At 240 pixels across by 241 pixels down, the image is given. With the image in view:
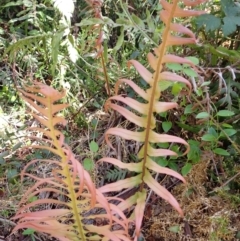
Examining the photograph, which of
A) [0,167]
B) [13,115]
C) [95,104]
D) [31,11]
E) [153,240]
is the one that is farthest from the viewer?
[31,11]

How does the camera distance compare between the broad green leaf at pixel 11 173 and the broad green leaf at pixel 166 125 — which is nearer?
the broad green leaf at pixel 166 125

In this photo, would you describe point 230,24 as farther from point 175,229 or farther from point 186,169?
point 175,229

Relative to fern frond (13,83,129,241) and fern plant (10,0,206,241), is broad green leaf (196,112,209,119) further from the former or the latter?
fern frond (13,83,129,241)

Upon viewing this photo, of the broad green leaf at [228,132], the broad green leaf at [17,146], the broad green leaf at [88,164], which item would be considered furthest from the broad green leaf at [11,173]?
the broad green leaf at [228,132]

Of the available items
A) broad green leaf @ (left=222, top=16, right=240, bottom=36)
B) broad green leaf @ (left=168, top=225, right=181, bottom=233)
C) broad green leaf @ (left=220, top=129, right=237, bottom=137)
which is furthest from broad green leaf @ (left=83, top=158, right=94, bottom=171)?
broad green leaf @ (left=222, top=16, right=240, bottom=36)

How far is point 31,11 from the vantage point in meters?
2.13

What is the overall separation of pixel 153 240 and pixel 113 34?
1051 millimetres

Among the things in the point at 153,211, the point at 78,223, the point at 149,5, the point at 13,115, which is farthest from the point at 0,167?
the point at 149,5

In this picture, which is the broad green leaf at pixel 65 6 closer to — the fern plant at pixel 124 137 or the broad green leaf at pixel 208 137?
the broad green leaf at pixel 208 137

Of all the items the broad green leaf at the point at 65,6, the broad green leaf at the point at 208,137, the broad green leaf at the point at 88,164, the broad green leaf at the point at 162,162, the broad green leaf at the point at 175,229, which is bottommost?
the broad green leaf at the point at 175,229

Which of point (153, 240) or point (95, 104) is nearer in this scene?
point (153, 240)

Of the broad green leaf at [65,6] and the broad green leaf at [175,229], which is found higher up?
the broad green leaf at [65,6]

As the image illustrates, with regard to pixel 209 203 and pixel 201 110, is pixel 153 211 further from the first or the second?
pixel 201 110

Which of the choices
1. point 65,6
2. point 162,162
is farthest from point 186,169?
point 65,6
